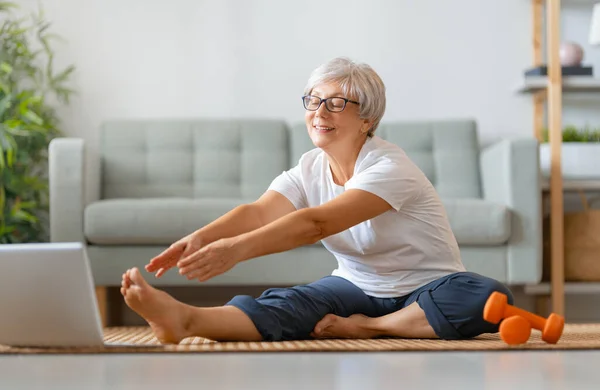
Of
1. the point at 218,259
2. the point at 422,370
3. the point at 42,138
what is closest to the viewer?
the point at 422,370

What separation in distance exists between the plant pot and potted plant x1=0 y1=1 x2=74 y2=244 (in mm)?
2169

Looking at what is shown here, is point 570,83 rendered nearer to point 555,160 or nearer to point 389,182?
point 555,160

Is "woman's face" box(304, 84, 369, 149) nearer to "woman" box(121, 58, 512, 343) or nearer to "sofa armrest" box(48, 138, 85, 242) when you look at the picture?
"woman" box(121, 58, 512, 343)

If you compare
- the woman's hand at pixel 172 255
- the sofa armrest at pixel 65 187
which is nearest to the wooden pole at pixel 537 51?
the sofa armrest at pixel 65 187

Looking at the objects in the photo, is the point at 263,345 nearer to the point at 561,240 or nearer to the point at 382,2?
the point at 561,240

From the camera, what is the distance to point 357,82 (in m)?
1.88

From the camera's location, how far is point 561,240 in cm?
332

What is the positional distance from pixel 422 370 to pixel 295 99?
2.76m

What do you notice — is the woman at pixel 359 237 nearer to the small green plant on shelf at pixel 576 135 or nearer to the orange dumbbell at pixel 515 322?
the orange dumbbell at pixel 515 322

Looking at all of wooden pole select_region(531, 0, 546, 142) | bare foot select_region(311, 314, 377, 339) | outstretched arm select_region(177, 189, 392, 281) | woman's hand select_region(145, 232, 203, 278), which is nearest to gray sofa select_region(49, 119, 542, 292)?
wooden pole select_region(531, 0, 546, 142)

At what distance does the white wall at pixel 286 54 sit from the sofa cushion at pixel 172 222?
102 centimetres

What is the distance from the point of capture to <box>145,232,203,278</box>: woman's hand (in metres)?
1.57

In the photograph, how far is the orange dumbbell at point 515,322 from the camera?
1.60 metres

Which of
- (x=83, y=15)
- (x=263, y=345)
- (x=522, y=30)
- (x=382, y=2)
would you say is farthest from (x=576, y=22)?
(x=263, y=345)
